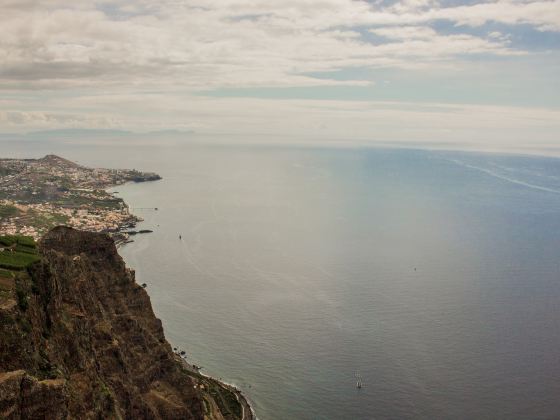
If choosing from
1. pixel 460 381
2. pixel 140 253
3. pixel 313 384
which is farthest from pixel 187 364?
pixel 140 253

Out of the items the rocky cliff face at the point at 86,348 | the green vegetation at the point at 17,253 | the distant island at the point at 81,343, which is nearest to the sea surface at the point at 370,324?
the distant island at the point at 81,343

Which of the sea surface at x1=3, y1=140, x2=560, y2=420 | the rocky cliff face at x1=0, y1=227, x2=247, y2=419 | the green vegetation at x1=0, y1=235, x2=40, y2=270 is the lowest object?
the sea surface at x1=3, y1=140, x2=560, y2=420

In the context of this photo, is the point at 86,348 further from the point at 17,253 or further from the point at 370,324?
the point at 370,324

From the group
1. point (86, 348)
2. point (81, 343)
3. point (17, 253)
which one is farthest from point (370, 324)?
point (17, 253)

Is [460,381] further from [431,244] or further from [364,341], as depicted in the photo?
[431,244]

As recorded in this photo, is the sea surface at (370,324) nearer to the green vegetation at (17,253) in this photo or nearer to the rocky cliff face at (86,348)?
the rocky cliff face at (86,348)

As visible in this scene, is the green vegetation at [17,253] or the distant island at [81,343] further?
the green vegetation at [17,253]

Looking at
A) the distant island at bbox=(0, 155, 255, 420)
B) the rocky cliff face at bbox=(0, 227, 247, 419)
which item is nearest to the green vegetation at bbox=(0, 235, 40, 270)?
the distant island at bbox=(0, 155, 255, 420)

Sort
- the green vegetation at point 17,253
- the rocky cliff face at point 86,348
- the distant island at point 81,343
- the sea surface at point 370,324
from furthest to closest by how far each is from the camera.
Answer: the sea surface at point 370,324 → the green vegetation at point 17,253 → the distant island at point 81,343 → the rocky cliff face at point 86,348

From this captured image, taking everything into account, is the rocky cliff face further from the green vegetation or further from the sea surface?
the sea surface
